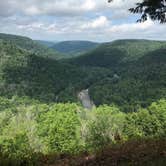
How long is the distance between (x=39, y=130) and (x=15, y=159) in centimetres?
6273

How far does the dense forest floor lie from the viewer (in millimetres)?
10039

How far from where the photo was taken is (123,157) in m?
11.0

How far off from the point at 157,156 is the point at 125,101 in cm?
17071

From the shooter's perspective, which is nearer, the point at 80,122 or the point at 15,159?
the point at 15,159

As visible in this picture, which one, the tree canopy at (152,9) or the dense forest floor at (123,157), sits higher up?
the tree canopy at (152,9)

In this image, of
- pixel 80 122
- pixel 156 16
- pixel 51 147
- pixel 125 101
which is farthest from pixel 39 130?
pixel 125 101

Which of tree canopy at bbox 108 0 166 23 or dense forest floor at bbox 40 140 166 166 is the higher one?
tree canopy at bbox 108 0 166 23

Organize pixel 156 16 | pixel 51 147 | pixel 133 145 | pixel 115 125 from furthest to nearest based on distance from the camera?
1. pixel 115 125
2. pixel 51 147
3. pixel 156 16
4. pixel 133 145

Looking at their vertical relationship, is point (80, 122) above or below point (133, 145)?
below

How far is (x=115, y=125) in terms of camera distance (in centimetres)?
6925

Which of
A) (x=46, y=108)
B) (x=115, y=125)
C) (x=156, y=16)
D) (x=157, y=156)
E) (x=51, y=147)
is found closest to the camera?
(x=157, y=156)

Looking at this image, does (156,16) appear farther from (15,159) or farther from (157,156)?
(15,159)

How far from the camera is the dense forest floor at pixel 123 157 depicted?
32.9 ft

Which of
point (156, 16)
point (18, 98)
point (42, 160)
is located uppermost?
point (156, 16)
